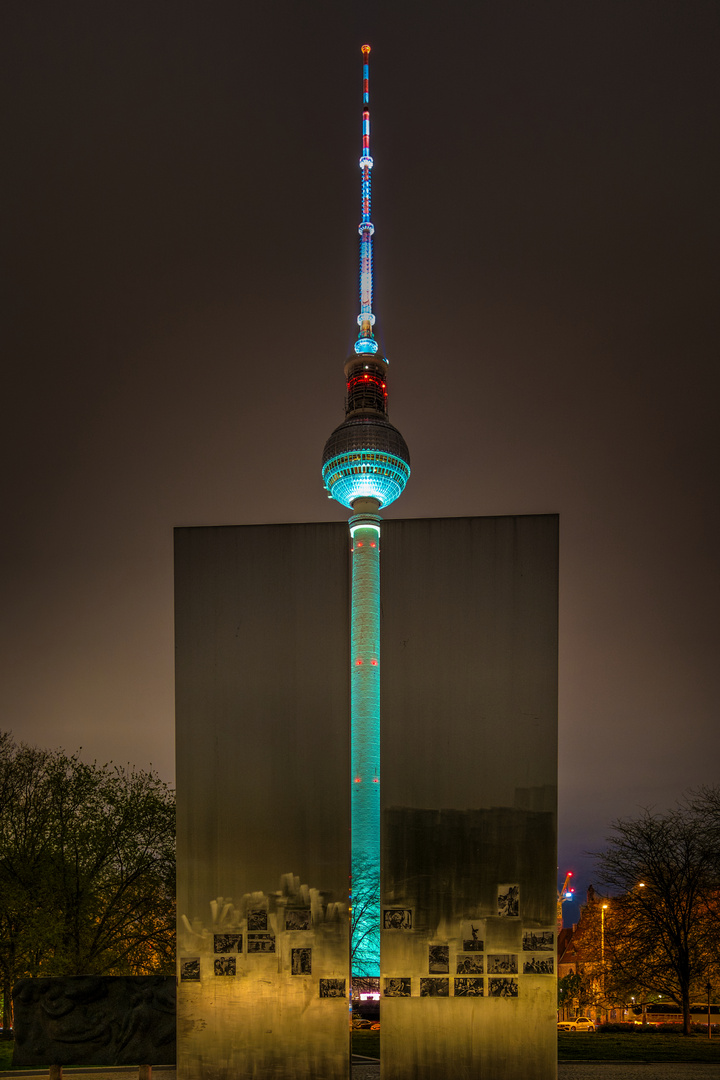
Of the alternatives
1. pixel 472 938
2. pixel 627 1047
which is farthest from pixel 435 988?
pixel 627 1047

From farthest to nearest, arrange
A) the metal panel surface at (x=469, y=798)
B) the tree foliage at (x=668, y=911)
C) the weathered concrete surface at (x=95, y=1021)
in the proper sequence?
1. the tree foliage at (x=668, y=911)
2. the weathered concrete surface at (x=95, y=1021)
3. the metal panel surface at (x=469, y=798)

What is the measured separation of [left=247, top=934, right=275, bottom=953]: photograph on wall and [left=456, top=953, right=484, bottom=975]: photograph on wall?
8.92 ft

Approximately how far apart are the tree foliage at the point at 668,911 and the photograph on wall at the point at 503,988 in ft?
44.3

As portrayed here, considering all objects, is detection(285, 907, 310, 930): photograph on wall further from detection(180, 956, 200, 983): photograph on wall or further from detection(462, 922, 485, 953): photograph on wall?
detection(462, 922, 485, 953): photograph on wall

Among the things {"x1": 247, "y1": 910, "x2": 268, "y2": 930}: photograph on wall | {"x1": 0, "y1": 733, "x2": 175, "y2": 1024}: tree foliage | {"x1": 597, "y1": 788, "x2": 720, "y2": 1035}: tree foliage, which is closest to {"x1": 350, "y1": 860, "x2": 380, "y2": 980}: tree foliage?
{"x1": 0, "y1": 733, "x2": 175, "y2": 1024}: tree foliage

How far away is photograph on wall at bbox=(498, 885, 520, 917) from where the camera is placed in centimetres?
1147

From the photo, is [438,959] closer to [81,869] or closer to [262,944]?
[262,944]

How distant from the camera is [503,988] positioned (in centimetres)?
1129

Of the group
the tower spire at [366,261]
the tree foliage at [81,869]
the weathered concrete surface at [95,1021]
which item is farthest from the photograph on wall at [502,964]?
the tower spire at [366,261]

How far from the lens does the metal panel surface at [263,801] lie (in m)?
11.5

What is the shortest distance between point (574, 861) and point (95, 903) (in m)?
91.4

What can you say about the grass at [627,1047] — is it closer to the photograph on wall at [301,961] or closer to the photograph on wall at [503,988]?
the photograph on wall at [301,961]

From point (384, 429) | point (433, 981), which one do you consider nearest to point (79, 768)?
point (433, 981)

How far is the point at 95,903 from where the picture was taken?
23859 mm
